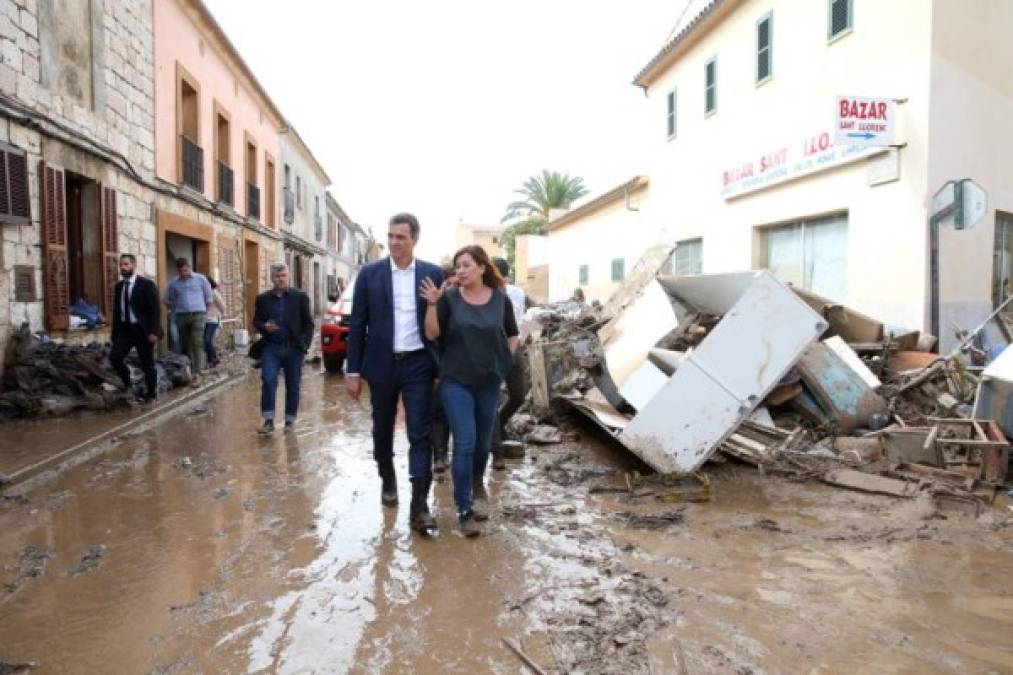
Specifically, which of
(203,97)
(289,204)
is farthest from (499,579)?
(289,204)

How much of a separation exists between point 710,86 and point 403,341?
13.0 meters

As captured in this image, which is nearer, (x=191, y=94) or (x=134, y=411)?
(x=134, y=411)

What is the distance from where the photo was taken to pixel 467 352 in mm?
3867

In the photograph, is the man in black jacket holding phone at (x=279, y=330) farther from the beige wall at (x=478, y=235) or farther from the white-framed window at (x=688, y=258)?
the beige wall at (x=478, y=235)

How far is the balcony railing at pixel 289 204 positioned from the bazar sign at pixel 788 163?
1454 centimetres

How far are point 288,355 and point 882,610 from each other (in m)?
5.42

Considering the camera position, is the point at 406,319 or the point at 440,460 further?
the point at 440,460

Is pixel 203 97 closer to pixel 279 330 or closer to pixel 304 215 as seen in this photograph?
pixel 279 330

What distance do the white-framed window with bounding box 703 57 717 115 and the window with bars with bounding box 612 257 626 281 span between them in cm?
634

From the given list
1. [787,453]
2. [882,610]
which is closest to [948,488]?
[787,453]

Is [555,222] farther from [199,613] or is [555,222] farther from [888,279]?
[199,613]

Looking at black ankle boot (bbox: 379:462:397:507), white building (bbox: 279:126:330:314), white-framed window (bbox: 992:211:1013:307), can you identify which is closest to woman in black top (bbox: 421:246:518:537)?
black ankle boot (bbox: 379:462:397:507)

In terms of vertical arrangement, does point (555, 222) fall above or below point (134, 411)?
above

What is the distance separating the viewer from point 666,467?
4.95 metres
